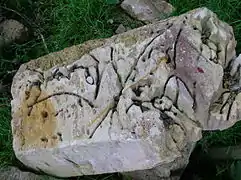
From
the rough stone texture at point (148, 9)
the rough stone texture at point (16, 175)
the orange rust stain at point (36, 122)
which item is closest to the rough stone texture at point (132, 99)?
the orange rust stain at point (36, 122)

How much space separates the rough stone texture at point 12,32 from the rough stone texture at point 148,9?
1.75ft

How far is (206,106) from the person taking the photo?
6.73 feet

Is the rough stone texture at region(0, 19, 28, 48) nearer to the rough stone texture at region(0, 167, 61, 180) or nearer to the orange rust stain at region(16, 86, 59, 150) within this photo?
the rough stone texture at region(0, 167, 61, 180)

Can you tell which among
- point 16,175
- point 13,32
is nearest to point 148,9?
point 13,32

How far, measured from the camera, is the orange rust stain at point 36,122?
2.20 m

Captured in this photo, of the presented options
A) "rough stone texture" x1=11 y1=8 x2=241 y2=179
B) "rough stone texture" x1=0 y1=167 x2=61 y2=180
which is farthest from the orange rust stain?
"rough stone texture" x1=0 y1=167 x2=61 y2=180

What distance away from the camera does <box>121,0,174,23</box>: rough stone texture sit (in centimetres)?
302

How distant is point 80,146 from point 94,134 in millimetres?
75

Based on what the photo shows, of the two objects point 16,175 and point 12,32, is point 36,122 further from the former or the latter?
point 12,32

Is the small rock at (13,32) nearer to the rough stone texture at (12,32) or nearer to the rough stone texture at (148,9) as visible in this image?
the rough stone texture at (12,32)

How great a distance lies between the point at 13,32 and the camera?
10.4ft

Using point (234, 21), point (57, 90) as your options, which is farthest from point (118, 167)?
point (234, 21)

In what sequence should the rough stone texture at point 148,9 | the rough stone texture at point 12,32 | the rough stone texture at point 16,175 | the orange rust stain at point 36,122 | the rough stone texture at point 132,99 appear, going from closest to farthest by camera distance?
the rough stone texture at point 132,99, the orange rust stain at point 36,122, the rough stone texture at point 16,175, the rough stone texture at point 148,9, the rough stone texture at point 12,32

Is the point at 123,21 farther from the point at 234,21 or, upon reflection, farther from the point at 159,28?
the point at 159,28
